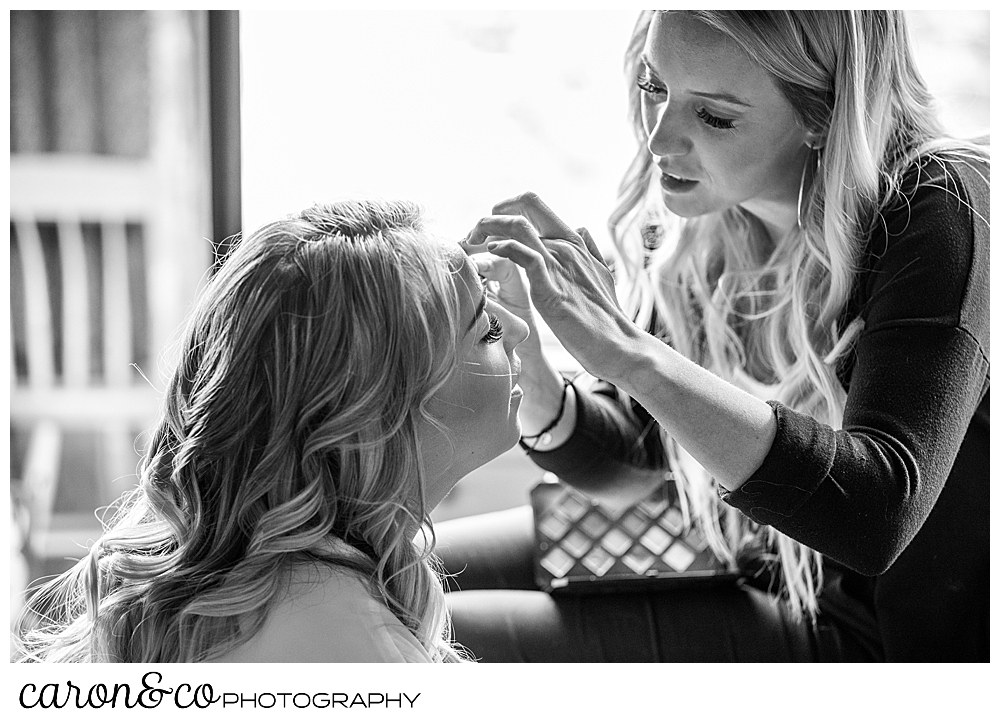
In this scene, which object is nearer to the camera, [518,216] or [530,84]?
[518,216]

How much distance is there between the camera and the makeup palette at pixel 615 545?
1112 millimetres

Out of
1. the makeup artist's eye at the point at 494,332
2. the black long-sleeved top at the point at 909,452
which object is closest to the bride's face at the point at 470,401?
the makeup artist's eye at the point at 494,332

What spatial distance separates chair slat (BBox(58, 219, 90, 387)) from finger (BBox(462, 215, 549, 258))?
3.41 feet

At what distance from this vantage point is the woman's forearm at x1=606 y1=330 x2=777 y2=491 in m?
0.79

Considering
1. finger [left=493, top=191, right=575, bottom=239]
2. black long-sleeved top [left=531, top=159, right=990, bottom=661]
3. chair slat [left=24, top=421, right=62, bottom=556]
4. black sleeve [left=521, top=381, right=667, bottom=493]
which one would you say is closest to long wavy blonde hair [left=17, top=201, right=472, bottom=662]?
finger [left=493, top=191, right=575, bottom=239]

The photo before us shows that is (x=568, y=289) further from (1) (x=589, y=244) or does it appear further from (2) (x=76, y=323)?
(2) (x=76, y=323)

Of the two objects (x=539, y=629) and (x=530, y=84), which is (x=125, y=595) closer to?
(x=539, y=629)

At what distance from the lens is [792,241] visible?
108 centimetres

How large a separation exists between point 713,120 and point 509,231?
0.30 metres

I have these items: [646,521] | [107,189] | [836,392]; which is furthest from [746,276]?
[107,189]

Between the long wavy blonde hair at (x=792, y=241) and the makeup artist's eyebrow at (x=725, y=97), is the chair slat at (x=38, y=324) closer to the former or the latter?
the long wavy blonde hair at (x=792, y=241)
